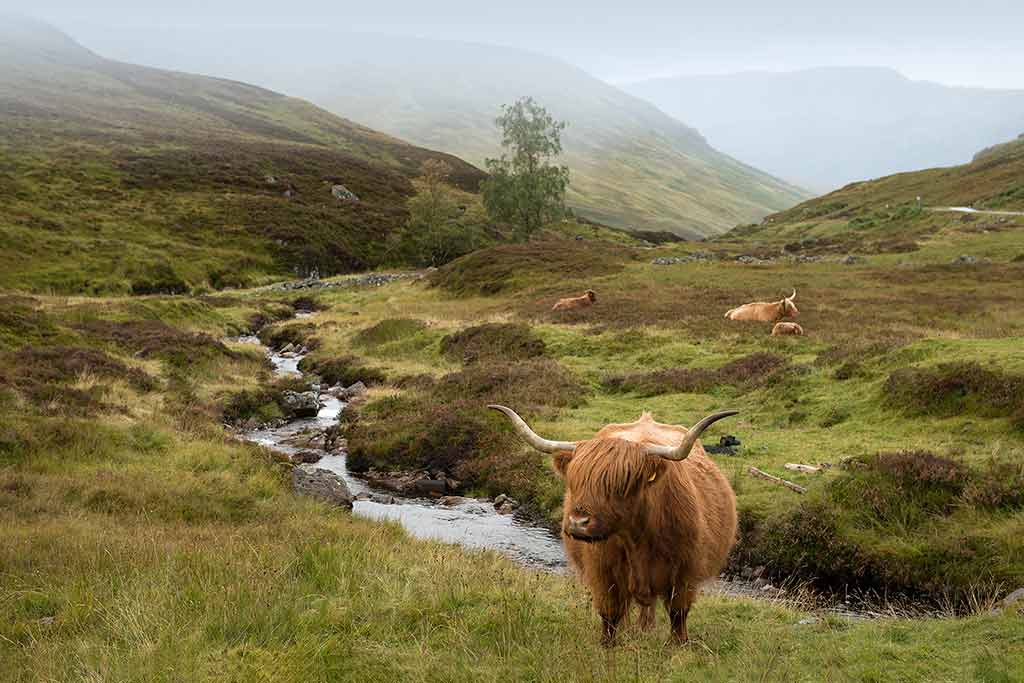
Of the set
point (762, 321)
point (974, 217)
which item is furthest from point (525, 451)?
point (974, 217)

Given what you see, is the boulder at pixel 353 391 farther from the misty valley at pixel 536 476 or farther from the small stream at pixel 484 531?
the small stream at pixel 484 531

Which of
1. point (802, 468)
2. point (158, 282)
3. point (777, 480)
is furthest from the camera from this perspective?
point (158, 282)

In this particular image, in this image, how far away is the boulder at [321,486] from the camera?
46.3ft

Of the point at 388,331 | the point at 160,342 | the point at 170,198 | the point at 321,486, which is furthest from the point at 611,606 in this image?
the point at 170,198

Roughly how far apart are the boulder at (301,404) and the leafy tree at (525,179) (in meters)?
53.0

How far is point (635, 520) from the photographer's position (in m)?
6.23

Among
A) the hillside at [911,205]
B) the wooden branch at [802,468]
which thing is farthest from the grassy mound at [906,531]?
the hillside at [911,205]

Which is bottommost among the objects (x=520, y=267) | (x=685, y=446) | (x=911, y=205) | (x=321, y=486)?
(x=321, y=486)

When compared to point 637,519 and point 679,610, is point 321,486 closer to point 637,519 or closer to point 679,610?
point 679,610

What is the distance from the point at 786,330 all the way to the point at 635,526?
21392 millimetres

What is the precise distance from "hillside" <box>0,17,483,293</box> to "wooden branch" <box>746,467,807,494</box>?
5210cm

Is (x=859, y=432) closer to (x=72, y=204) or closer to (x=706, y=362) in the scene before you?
(x=706, y=362)

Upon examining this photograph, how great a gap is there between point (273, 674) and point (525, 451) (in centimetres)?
1231

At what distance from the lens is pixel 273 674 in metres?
5.12
